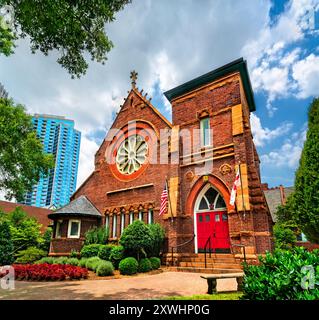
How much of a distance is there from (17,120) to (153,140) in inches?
351

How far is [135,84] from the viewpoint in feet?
68.2

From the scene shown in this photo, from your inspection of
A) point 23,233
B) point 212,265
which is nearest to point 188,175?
point 212,265

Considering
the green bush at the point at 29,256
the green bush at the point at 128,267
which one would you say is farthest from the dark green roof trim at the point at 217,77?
the green bush at the point at 29,256

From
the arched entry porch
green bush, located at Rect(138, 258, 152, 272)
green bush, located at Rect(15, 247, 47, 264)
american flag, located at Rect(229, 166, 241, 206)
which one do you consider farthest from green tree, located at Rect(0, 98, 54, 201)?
american flag, located at Rect(229, 166, 241, 206)

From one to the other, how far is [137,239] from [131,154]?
802 centimetres

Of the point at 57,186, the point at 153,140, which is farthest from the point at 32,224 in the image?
the point at 57,186

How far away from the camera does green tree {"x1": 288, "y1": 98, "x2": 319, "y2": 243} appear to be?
8.73 metres

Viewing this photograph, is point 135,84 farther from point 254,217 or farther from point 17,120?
point 254,217

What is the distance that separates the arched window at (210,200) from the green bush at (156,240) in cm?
265

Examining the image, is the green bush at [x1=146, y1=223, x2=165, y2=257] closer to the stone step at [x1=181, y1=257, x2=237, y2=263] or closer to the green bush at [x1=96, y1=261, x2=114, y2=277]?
the stone step at [x1=181, y1=257, x2=237, y2=263]

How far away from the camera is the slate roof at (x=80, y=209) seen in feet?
58.0

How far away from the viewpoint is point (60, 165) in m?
Answer: 91.9

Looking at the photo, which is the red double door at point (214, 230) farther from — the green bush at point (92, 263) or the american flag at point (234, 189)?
the green bush at point (92, 263)

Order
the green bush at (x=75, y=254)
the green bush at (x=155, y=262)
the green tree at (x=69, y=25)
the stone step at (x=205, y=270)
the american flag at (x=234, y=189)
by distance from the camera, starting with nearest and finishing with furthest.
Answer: the green tree at (x=69, y=25) < the stone step at (x=205, y=270) < the american flag at (x=234, y=189) < the green bush at (x=155, y=262) < the green bush at (x=75, y=254)
